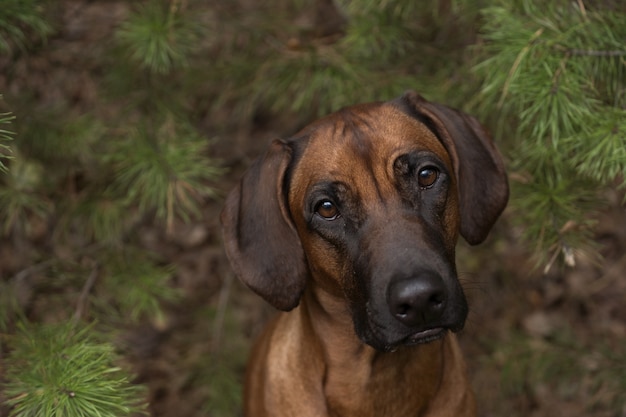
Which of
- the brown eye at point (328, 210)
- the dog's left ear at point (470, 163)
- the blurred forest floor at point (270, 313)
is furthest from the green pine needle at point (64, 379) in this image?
the blurred forest floor at point (270, 313)

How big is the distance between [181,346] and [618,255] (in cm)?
301

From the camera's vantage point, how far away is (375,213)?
3164 millimetres

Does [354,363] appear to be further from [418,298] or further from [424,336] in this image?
[418,298]

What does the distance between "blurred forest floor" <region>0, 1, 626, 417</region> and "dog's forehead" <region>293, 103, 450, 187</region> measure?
1784 millimetres

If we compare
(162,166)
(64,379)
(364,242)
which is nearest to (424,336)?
(364,242)

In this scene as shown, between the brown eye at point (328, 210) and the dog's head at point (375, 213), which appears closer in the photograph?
the dog's head at point (375, 213)

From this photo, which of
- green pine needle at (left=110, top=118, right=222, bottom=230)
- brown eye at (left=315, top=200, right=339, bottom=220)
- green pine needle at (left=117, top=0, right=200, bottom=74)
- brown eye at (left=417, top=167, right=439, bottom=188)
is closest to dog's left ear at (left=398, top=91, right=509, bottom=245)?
brown eye at (left=417, top=167, right=439, bottom=188)

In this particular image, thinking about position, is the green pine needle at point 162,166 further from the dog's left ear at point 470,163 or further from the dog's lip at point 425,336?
the dog's lip at point 425,336

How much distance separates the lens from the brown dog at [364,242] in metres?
3.08

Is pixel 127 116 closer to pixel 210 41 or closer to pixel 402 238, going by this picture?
pixel 210 41

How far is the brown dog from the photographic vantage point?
10.1ft

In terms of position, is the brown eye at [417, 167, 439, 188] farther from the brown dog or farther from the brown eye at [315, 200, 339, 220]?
the brown eye at [315, 200, 339, 220]

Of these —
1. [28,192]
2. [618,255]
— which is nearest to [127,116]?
[28,192]

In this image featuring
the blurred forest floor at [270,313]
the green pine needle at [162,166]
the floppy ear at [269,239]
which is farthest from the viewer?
the blurred forest floor at [270,313]
